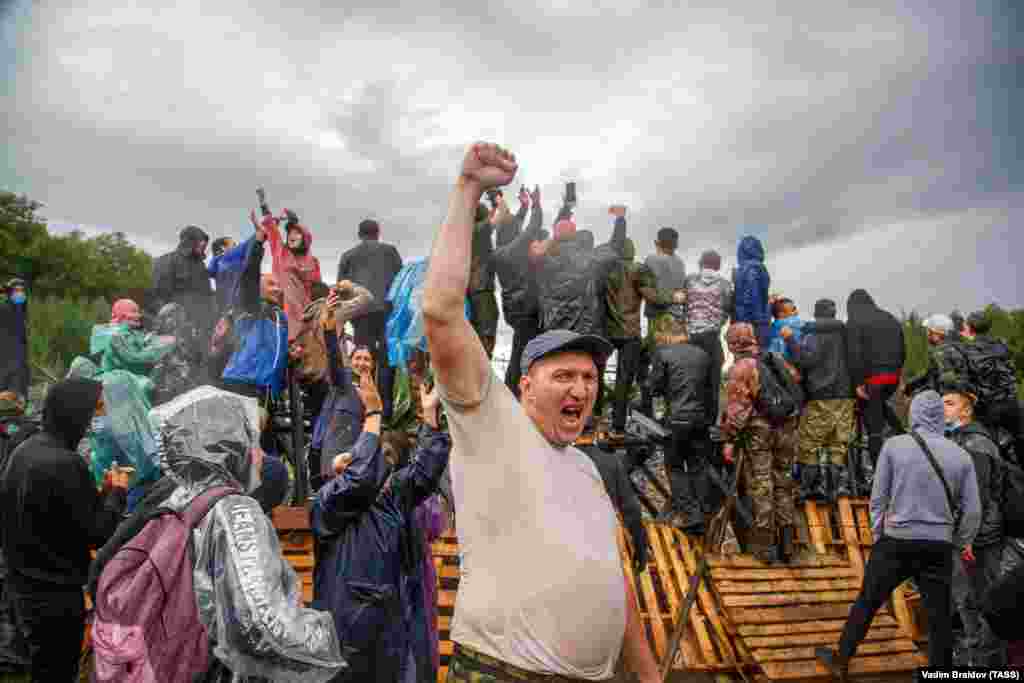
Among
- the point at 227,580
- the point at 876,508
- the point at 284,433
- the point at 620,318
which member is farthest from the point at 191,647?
the point at 620,318

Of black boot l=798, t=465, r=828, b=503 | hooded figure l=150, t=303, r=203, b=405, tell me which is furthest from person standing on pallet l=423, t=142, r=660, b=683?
black boot l=798, t=465, r=828, b=503

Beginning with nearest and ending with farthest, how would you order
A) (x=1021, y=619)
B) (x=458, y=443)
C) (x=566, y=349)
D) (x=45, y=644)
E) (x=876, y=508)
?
(x=458, y=443), (x=566, y=349), (x=1021, y=619), (x=45, y=644), (x=876, y=508)

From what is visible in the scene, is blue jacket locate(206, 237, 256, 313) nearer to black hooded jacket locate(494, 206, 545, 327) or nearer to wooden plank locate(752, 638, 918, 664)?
black hooded jacket locate(494, 206, 545, 327)

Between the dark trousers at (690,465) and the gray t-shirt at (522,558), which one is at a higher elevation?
the gray t-shirt at (522,558)

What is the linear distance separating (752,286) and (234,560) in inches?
264

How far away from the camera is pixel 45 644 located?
343cm

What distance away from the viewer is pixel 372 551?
3.40 meters

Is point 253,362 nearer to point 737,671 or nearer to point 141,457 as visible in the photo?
point 141,457

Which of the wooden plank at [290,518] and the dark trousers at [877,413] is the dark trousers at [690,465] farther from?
the wooden plank at [290,518]

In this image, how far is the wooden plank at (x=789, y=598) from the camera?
599cm

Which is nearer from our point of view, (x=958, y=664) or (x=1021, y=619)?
(x=1021, y=619)

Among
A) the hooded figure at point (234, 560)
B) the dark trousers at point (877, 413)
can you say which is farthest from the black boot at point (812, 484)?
the hooded figure at point (234, 560)

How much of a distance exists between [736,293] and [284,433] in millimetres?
4772

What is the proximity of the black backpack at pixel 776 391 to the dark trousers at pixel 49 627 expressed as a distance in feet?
17.3
